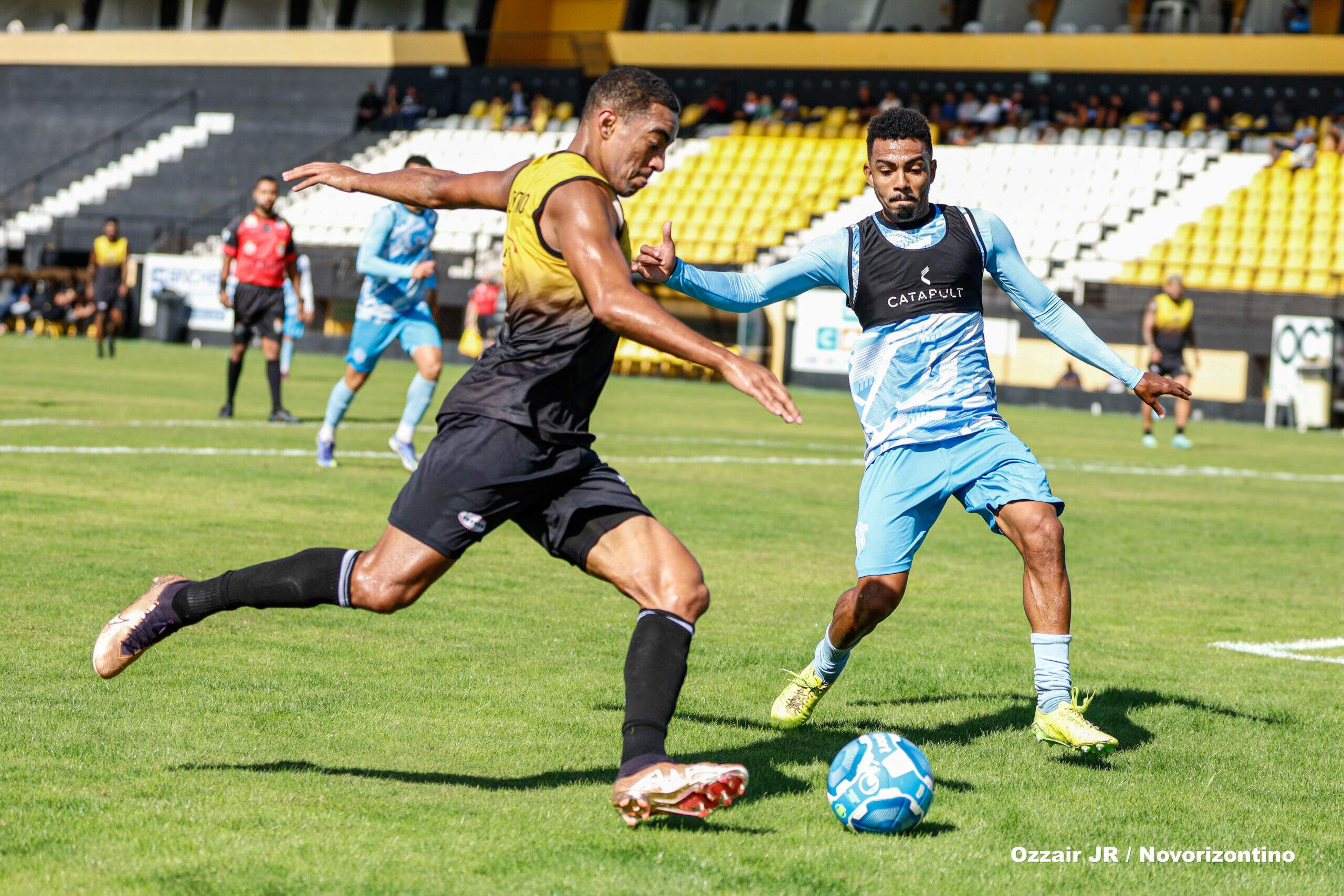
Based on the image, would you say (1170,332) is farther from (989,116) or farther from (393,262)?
(989,116)

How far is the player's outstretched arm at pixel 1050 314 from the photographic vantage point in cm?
597

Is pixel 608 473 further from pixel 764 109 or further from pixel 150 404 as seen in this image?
pixel 764 109

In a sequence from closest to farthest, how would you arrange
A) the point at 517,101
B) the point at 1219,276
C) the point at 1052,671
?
the point at 1052,671 < the point at 1219,276 < the point at 517,101

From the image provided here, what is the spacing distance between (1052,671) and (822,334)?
1059 inches

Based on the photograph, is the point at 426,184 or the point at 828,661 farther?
the point at 828,661

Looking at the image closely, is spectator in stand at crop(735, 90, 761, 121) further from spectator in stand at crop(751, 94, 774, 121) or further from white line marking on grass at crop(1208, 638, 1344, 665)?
white line marking on grass at crop(1208, 638, 1344, 665)

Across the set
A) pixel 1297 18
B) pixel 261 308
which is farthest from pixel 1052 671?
pixel 1297 18

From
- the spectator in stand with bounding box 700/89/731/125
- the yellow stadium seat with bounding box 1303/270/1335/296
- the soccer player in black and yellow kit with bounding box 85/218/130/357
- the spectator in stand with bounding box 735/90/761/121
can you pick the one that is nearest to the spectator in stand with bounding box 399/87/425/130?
the spectator in stand with bounding box 700/89/731/125

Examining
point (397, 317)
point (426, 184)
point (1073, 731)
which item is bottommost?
point (1073, 731)

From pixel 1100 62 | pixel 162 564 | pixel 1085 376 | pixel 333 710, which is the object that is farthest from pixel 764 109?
pixel 333 710

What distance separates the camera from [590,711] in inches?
233

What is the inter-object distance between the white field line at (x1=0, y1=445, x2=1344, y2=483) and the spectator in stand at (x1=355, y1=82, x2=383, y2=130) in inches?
1222

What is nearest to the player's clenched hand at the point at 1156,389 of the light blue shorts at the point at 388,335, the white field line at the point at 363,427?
the light blue shorts at the point at 388,335

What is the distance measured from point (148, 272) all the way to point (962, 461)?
37306 mm
